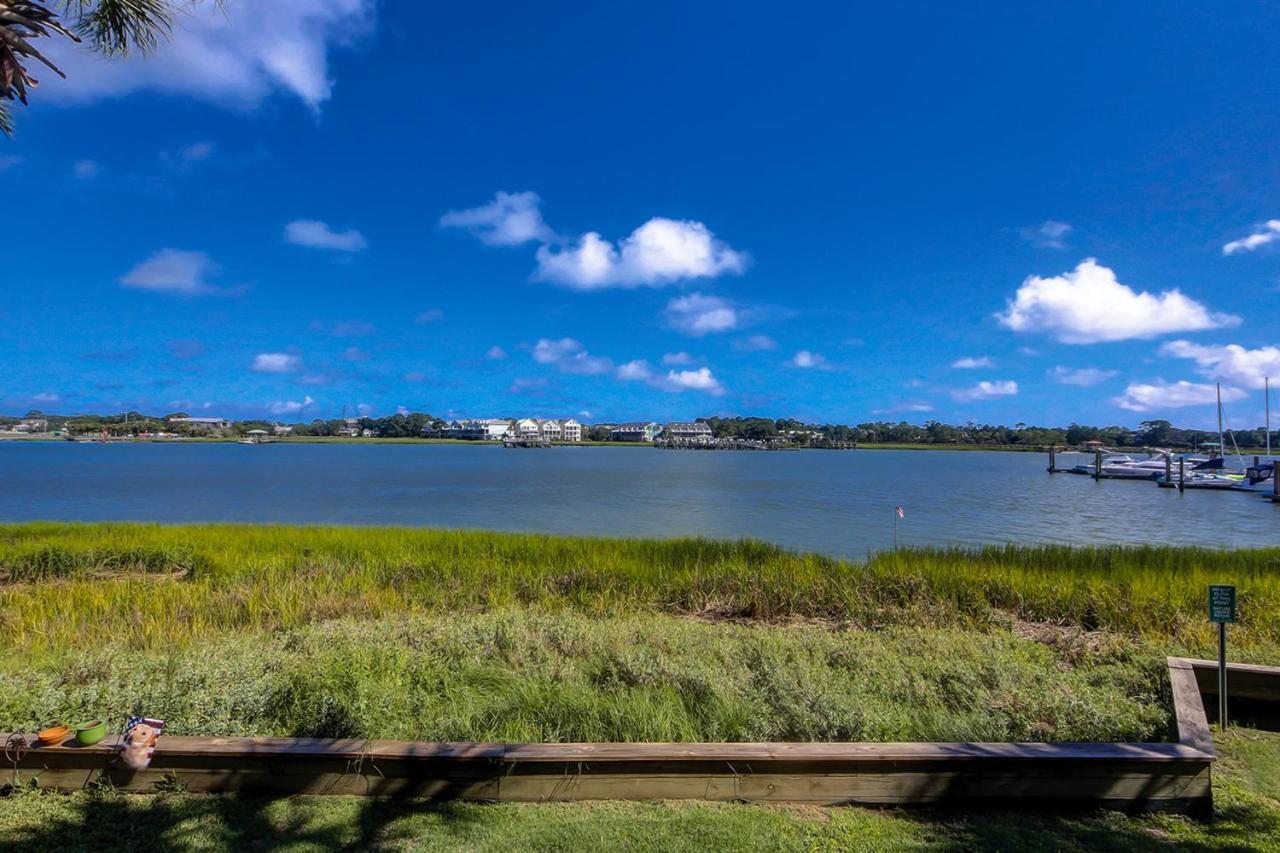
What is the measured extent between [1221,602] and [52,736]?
7097 millimetres

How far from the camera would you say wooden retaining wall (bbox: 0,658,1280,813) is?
3.27 meters

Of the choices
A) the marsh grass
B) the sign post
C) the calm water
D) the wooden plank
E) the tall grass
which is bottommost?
the calm water

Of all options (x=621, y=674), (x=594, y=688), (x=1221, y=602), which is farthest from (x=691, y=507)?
(x=1221, y=602)

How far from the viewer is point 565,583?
32.8 ft

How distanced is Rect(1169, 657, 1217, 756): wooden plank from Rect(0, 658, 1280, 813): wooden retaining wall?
0.18 m

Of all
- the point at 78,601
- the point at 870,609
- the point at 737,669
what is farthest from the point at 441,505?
the point at 737,669

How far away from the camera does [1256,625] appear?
699cm

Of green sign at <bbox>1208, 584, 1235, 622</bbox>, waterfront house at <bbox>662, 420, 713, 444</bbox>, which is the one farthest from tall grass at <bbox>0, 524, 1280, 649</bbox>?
waterfront house at <bbox>662, 420, 713, 444</bbox>

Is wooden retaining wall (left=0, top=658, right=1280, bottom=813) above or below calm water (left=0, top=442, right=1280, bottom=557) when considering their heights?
above

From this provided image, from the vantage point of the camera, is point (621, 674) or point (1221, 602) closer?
point (1221, 602)

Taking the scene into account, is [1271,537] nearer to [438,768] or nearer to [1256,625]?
[1256,625]

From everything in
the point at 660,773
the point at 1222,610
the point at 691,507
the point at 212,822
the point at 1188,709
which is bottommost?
the point at 691,507

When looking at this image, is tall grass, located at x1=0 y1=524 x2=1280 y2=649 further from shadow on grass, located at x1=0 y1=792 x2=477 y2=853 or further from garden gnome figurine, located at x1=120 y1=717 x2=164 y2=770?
shadow on grass, located at x1=0 y1=792 x2=477 y2=853

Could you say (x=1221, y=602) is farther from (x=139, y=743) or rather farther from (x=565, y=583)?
(x=565, y=583)
